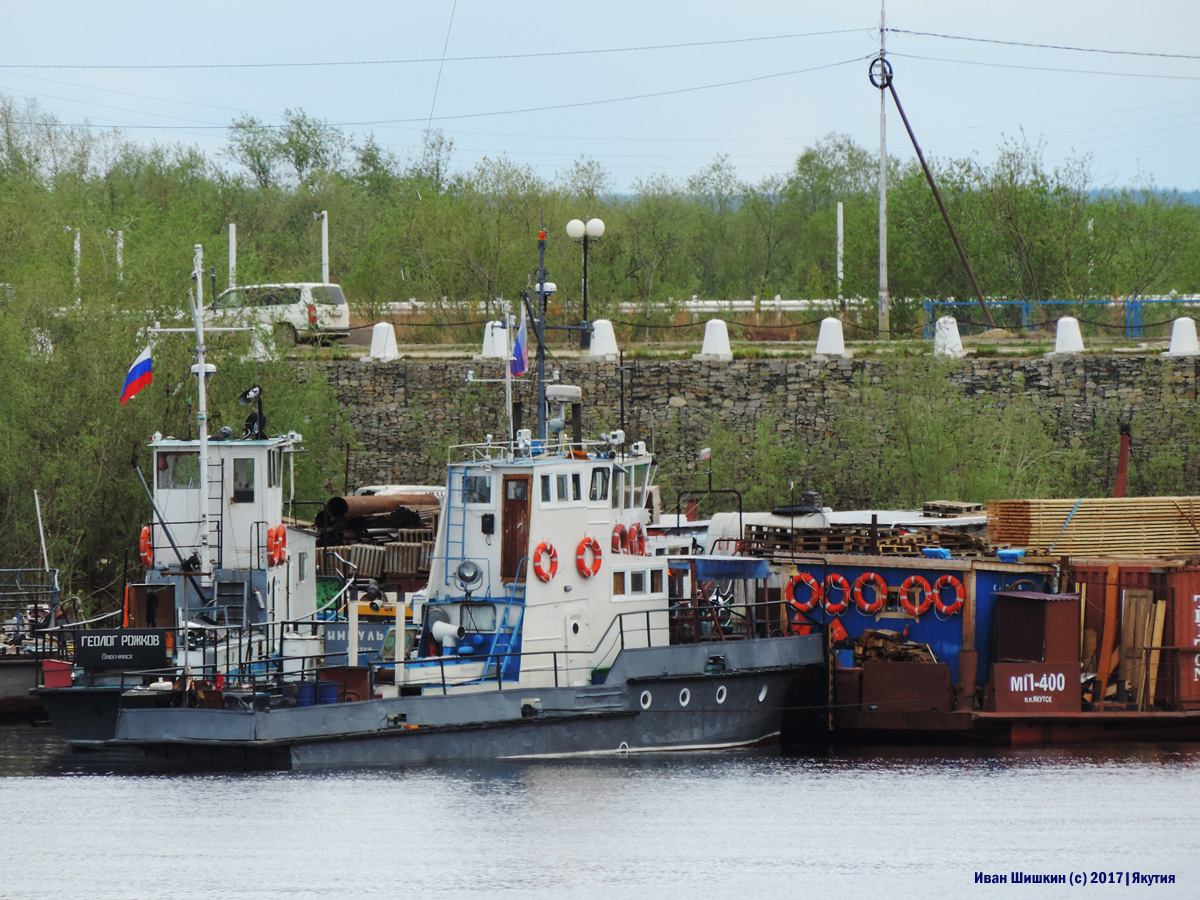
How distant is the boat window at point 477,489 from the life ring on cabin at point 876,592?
562cm

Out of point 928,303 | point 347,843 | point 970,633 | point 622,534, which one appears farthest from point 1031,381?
point 347,843

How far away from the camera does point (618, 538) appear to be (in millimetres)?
21047

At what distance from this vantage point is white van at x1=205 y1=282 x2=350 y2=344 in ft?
100

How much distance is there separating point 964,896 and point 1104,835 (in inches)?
102

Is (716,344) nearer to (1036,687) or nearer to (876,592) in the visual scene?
(876,592)

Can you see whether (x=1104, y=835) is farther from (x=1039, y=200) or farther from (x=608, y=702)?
(x=1039, y=200)

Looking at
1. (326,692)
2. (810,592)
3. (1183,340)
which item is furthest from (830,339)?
(326,692)

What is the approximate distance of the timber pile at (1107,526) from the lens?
2369 centimetres

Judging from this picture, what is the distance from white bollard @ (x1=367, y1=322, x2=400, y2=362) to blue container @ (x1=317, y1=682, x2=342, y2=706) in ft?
61.1

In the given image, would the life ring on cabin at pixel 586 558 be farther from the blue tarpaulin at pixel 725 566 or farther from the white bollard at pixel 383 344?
the white bollard at pixel 383 344

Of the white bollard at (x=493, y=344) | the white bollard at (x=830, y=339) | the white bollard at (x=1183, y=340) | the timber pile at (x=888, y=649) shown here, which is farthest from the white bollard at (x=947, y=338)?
the timber pile at (x=888, y=649)

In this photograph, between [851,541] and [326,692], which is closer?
[326,692]

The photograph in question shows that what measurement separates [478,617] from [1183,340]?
21547mm

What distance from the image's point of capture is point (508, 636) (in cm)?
1994
